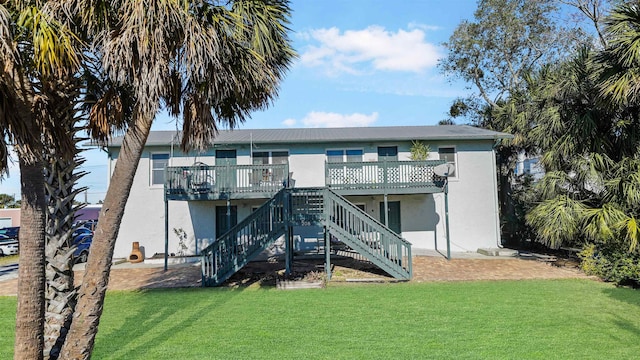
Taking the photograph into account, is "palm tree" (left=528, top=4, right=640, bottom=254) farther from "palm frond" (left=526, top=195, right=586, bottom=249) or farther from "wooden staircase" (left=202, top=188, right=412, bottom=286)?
"wooden staircase" (left=202, top=188, right=412, bottom=286)

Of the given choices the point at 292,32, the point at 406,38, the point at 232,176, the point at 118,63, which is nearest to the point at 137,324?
the point at 118,63

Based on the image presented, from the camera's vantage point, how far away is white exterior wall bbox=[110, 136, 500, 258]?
16.7 meters

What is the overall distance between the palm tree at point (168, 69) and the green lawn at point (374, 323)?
205cm

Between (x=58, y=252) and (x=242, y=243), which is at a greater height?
(x=58, y=252)

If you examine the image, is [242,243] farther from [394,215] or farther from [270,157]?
[394,215]

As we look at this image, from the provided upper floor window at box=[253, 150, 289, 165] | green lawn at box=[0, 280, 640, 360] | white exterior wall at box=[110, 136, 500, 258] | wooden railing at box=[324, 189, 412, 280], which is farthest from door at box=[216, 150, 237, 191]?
green lawn at box=[0, 280, 640, 360]

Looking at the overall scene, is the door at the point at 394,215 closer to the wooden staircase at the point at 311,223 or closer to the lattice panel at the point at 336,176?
the lattice panel at the point at 336,176

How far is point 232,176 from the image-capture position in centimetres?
1490

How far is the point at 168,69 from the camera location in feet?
15.8

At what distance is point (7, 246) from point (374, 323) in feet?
76.3

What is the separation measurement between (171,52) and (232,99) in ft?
6.51

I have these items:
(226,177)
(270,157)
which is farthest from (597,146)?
(226,177)

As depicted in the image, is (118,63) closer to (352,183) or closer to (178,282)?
(178,282)

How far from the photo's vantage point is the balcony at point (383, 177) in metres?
15.1
